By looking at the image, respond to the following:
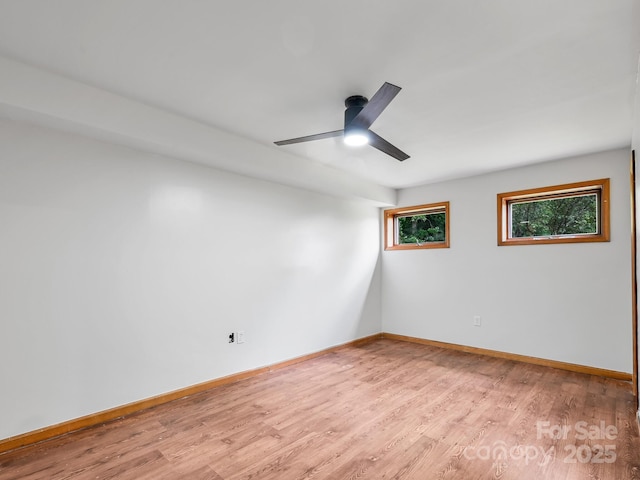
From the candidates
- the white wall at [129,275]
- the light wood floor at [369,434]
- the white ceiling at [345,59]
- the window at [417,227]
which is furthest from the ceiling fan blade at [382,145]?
the window at [417,227]

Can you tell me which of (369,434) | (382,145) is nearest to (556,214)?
(382,145)

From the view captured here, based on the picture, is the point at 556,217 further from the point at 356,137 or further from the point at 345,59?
the point at 345,59

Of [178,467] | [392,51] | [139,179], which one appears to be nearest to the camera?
[392,51]

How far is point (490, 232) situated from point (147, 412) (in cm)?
421

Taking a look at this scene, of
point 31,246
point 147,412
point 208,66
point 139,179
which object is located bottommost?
point 147,412

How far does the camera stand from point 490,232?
4.32 meters

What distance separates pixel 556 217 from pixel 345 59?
11.2 feet

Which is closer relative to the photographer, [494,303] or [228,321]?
[228,321]

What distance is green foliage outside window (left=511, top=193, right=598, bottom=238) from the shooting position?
3732mm

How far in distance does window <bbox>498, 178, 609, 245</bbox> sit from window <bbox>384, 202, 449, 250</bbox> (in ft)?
2.60

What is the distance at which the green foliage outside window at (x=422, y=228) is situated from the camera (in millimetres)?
4895

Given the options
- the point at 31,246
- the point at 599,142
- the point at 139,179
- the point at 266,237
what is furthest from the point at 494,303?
the point at 31,246

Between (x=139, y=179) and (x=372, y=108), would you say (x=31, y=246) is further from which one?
(x=372, y=108)

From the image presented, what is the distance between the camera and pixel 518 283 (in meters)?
4.07
